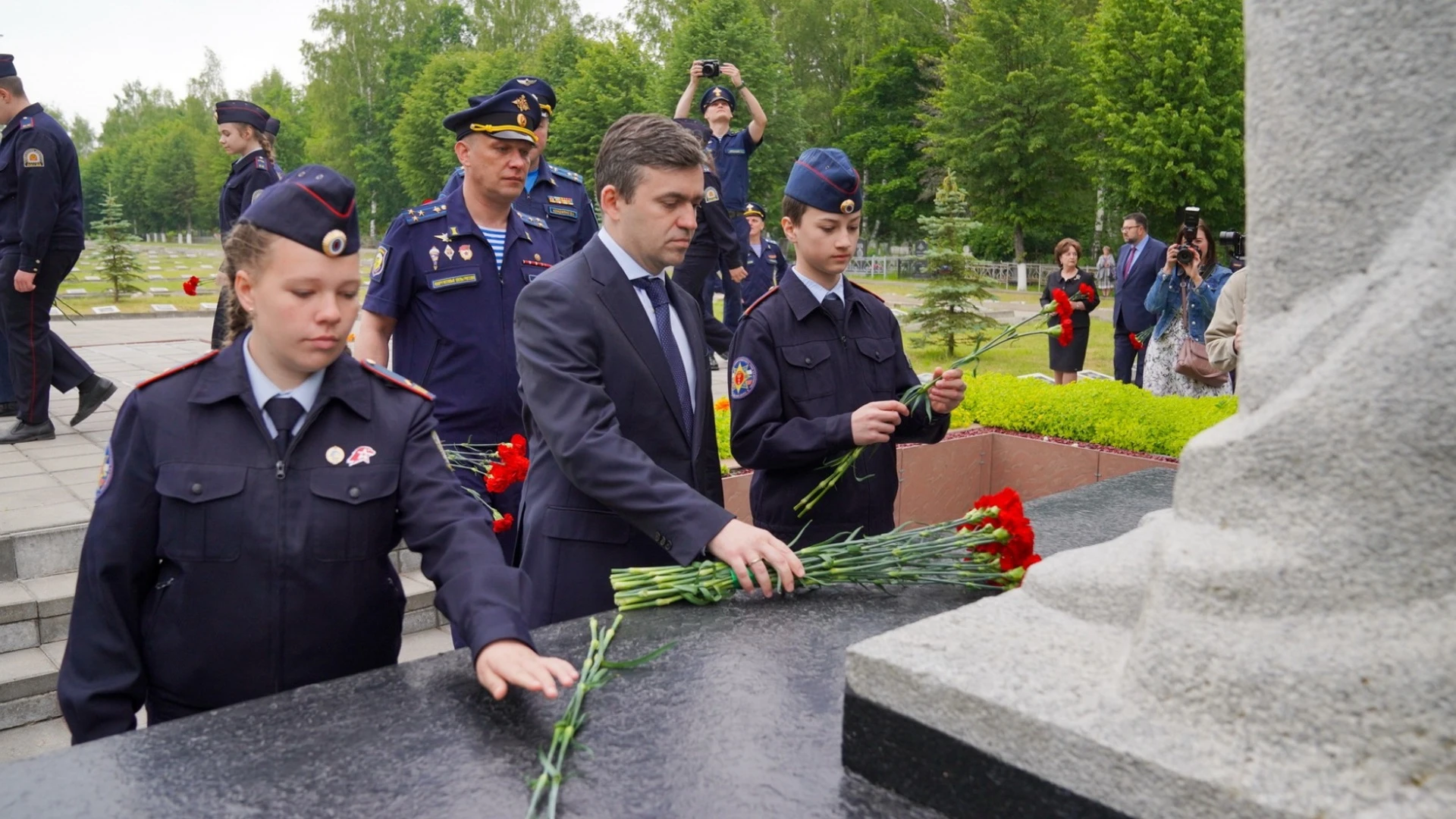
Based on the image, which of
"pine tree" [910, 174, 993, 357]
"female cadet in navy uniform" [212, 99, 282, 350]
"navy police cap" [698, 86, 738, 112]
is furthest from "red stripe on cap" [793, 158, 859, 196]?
"pine tree" [910, 174, 993, 357]

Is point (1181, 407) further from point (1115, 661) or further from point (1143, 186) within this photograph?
point (1143, 186)

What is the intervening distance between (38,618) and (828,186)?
373 centimetres

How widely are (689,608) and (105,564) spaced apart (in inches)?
44.4

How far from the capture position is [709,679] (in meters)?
2.12

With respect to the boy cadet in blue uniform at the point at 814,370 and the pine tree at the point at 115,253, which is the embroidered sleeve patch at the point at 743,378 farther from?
the pine tree at the point at 115,253

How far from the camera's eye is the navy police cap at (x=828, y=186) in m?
3.46

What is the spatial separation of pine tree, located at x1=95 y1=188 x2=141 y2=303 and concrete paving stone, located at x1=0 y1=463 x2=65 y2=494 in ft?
65.7

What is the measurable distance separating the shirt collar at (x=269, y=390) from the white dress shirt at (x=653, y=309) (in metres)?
0.90

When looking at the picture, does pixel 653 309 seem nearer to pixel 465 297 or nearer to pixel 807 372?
pixel 807 372

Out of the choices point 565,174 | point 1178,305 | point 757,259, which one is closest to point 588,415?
point 565,174

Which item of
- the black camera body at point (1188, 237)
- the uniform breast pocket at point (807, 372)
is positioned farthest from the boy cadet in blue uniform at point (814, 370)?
the black camera body at point (1188, 237)

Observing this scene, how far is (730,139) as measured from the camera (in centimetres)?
1110

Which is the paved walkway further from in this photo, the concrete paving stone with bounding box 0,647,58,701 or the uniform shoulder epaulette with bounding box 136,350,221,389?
the uniform shoulder epaulette with bounding box 136,350,221,389

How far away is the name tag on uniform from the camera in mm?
4316
